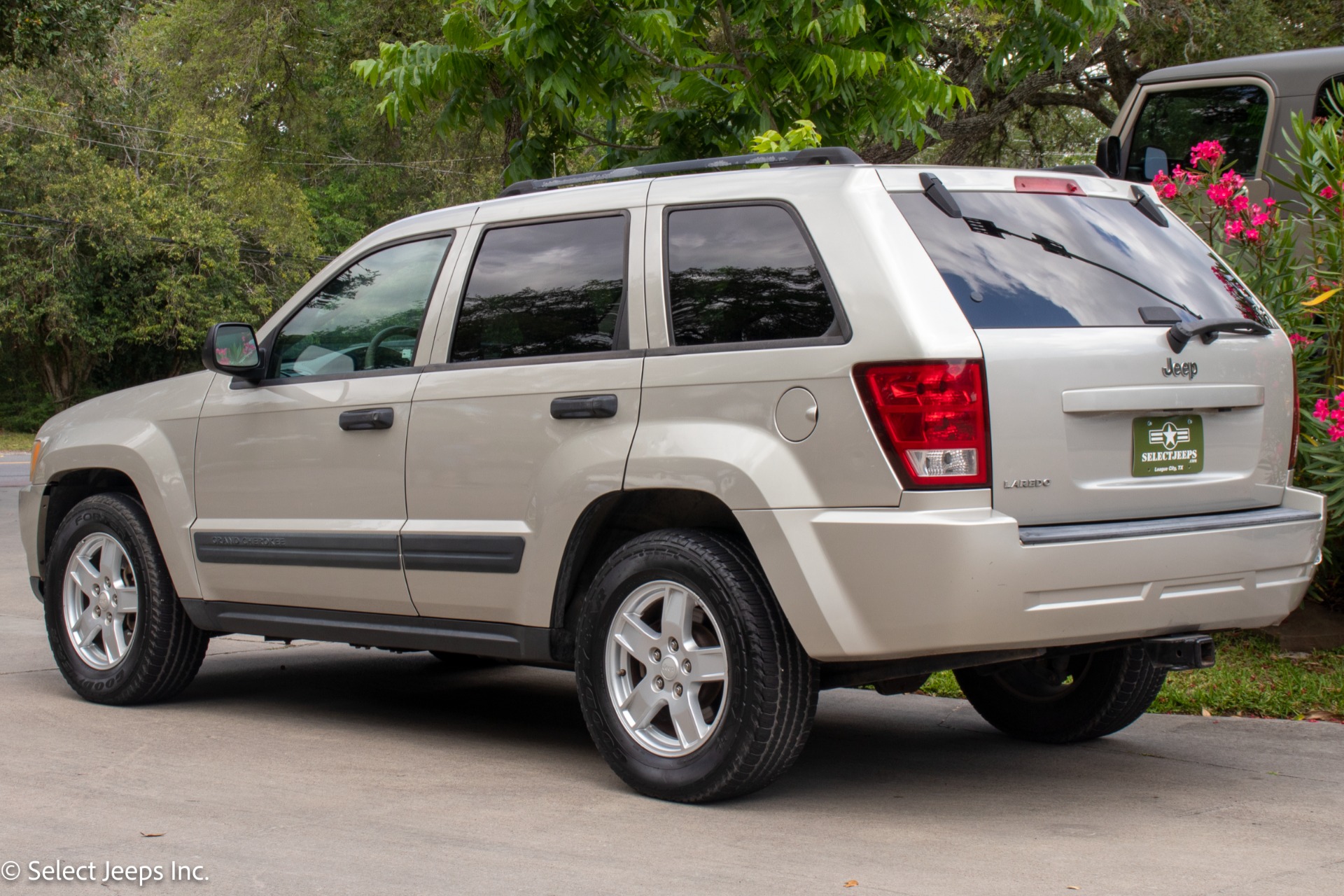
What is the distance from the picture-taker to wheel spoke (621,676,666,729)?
15.7 feet

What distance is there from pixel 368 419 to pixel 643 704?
155 centimetres

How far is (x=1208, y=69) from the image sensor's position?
32.1ft

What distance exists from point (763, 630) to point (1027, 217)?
153 cm

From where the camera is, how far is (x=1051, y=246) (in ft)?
15.3

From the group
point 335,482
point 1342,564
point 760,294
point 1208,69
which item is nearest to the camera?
point 760,294

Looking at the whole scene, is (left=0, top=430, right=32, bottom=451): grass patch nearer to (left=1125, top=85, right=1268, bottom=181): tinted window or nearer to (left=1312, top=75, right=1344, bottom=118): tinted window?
(left=1125, top=85, right=1268, bottom=181): tinted window

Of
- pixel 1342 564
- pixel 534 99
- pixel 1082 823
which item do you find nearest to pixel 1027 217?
pixel 1082 823

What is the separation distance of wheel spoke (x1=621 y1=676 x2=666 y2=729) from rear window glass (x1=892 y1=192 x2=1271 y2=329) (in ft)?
4.97

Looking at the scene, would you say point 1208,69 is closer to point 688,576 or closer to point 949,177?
point 949,177

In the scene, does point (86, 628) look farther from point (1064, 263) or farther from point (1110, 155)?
point (1110, 155)

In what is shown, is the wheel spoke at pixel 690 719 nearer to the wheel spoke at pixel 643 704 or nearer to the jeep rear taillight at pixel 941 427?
the wheel spoke at pixel 643 704

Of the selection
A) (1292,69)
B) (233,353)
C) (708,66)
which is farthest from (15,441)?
(233,353)

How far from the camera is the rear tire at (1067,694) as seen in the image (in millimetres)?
5496

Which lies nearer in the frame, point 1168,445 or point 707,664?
point 1168,445
